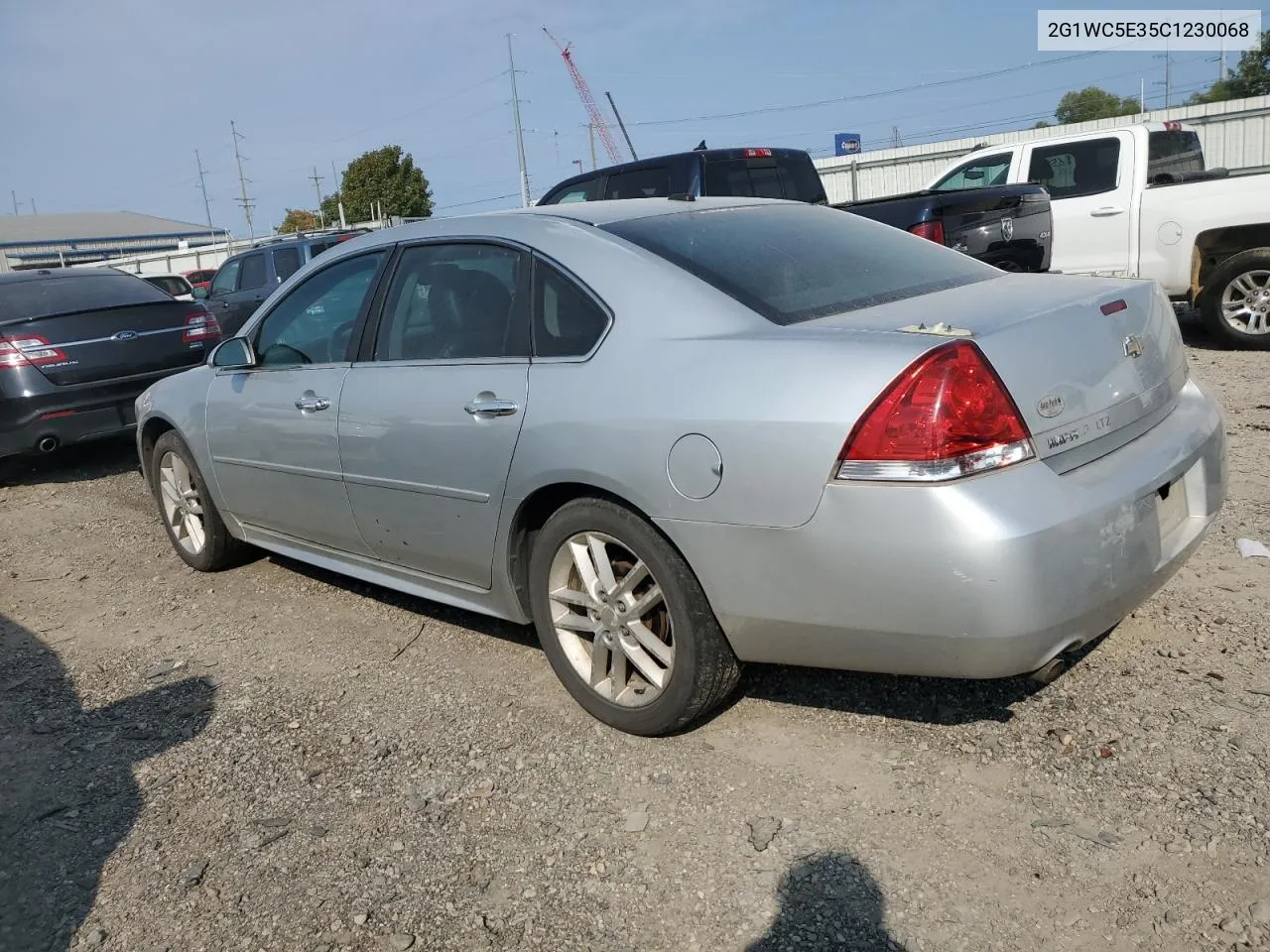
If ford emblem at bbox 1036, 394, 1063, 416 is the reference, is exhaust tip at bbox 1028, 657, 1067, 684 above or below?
below

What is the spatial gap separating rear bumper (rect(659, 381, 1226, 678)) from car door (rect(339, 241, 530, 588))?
2.77 feet

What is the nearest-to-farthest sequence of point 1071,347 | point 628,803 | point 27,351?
point 1071,347 → point 628,803 → point 27,351

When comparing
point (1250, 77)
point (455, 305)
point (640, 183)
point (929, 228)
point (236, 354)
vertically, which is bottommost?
point (236, 354)

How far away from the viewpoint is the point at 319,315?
438 cm

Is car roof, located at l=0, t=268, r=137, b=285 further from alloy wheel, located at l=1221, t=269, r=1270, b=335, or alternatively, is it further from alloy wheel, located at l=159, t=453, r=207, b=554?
alloy wheel, located at l=1221, t=269, r=1270, b=335

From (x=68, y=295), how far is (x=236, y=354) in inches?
173

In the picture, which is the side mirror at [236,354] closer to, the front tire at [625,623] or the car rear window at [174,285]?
the front tire at [625,623]

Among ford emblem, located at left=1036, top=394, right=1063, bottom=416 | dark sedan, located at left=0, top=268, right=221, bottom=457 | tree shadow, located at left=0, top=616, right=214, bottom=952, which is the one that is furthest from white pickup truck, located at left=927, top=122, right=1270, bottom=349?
tree shadow, located at left=0, top=616, right=214, bottom=952

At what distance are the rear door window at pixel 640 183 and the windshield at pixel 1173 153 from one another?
14.5 ft

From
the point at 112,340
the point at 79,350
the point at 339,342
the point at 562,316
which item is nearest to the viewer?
the point at 562,316

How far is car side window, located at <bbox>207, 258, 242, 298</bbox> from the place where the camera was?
51.7 ft

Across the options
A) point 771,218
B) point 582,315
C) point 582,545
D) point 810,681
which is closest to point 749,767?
point 810,681

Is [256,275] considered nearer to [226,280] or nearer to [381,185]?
[226,280]

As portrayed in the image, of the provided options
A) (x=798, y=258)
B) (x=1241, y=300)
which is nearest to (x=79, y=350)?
(x=798, y=258)
